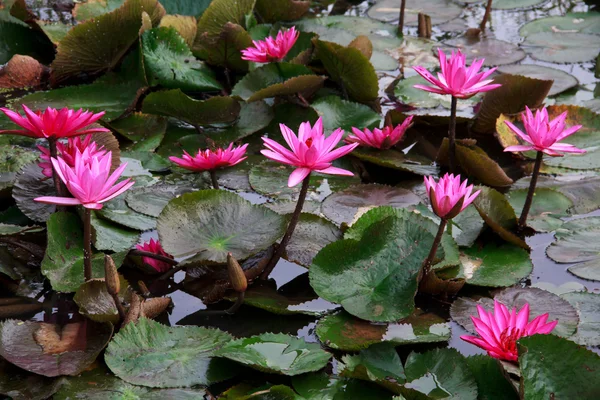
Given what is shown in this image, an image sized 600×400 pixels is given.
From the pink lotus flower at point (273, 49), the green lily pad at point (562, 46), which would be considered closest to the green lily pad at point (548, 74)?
the green lily pad at point (562, 46)

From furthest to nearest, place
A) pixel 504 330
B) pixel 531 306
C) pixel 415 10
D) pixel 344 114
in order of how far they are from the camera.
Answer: pixel 415 10
pixel 344 114
pixel 531 306
pixel 504 330

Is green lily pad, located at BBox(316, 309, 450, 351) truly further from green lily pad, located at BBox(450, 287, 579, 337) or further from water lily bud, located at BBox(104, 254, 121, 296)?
water lily bud, located at BBox(104, 254, 121, 296)

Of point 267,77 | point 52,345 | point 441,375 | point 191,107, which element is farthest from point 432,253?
point 267,77

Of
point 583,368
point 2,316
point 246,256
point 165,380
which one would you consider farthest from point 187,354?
point 583,368

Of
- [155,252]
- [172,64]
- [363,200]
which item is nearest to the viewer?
[155,252]

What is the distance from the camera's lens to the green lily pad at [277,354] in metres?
1.92

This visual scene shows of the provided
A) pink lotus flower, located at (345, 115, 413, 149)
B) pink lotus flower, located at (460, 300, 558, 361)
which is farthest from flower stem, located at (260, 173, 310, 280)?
pink lotus flower, located at (345, 115, 413, 149)

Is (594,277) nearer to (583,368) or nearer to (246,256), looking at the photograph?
(583,368)

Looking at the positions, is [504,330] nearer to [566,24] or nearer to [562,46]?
[562,46]

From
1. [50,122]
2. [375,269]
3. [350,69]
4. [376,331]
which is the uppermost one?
[50,122]

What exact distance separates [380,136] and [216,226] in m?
1.01

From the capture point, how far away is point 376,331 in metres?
2.15

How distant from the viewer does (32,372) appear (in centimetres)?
196

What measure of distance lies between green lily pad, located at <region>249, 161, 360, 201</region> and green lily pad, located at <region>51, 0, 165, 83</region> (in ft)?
3.68
